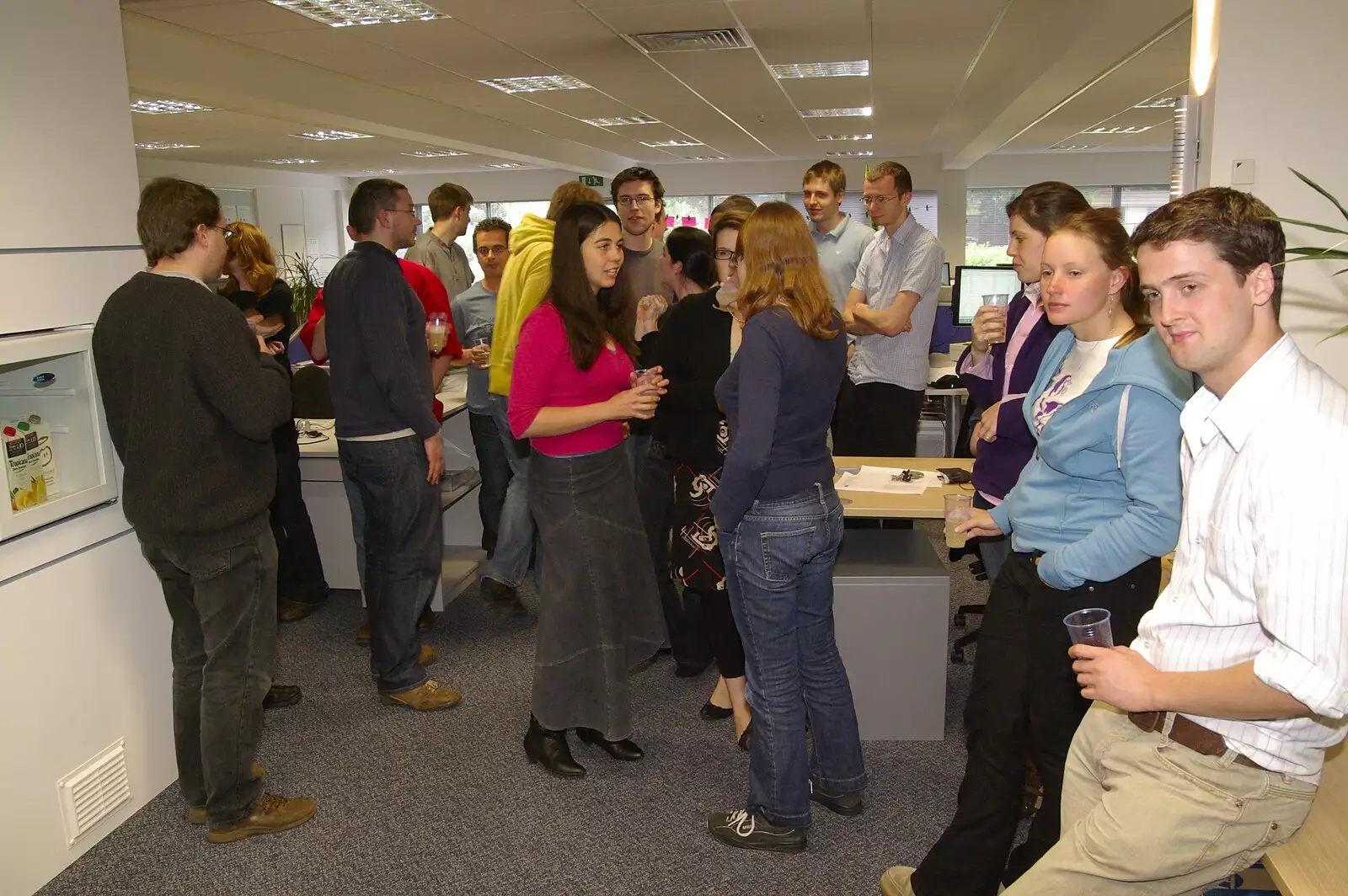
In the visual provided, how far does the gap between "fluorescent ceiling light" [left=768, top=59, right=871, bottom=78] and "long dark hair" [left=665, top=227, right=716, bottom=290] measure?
4789mm

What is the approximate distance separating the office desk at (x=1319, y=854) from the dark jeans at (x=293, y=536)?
3524 mm

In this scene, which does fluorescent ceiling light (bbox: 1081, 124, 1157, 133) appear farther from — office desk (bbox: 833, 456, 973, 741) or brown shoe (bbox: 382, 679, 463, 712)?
brown shoe (bbox: 382, 679, 463, 712)

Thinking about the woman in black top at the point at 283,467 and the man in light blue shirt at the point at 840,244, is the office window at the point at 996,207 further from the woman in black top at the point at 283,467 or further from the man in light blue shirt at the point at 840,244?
the woman in black top at the point at 283,467

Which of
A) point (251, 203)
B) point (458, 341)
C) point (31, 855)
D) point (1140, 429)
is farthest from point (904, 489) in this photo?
point (251, 203)

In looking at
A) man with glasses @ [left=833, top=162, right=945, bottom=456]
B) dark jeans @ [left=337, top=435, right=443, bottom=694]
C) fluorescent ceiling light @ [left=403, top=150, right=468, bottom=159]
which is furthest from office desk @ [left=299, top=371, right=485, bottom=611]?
fluorescent ceiling light @ [left=403, top=150, right=468, bottom=159]

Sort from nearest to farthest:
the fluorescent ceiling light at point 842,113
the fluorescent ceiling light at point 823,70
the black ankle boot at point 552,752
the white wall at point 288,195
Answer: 1. the black ankle boot at point 552,752
2. the fluorescent ceiling light at point 823,70
3. the fluorescent ceiling light at point 842,113
4. the white wall at point 288,195

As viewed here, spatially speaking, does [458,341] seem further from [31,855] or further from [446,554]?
[31,855]

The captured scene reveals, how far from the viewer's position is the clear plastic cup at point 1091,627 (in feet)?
4.38

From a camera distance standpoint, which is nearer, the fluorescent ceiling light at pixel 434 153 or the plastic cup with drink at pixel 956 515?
the plastic cup with drink at pixel 956 515

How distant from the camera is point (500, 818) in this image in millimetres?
2650

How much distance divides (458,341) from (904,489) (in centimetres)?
220

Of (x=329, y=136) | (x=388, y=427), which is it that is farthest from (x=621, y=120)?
(x=388, y=427)

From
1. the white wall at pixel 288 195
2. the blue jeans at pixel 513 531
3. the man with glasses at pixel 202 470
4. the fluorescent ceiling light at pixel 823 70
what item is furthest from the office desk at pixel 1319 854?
the white wall at pixel 288 195

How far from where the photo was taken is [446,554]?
471 centimetres
